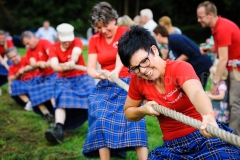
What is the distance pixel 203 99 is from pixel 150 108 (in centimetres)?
44

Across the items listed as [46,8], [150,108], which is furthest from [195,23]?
[150,108]

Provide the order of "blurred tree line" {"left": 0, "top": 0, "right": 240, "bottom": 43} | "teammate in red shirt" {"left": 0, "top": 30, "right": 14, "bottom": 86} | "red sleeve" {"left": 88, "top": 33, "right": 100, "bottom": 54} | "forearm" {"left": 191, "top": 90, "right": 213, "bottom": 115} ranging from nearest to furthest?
1. "forearm" {"left": 191, "top": 90, "right": 213, "bottom": 115}
2. "red sleeve" {"left": 88, "top": 33, "right": 100, "bottom": 54}
3. "teammate in red shirt" {"left": 0, "top": 30, "right": 14, "bottom": 86}
4. "blurred tree line" {"left": 0, "top": 0, "right": 240, "bottom": 43}

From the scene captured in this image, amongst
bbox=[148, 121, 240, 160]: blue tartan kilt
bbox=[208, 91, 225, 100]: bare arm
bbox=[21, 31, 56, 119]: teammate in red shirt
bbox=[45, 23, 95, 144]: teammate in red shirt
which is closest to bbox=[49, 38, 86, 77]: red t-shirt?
bbox=[45, 23, 95, 144]: teammate in red shirt

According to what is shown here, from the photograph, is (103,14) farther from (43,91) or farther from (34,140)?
(43,91)

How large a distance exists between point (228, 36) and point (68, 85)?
7.73ft

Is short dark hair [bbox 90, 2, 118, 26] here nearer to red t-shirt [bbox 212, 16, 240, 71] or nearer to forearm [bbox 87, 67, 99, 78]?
forearm [bbox 87, 67, 99, 78]

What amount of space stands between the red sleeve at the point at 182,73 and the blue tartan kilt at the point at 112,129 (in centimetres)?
133

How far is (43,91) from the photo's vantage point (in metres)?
6.62

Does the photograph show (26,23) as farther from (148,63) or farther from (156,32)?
(148,63)

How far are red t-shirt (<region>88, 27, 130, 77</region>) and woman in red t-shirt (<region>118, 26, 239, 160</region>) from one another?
54.4 inches

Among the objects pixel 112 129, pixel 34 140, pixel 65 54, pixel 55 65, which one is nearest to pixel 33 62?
pixel 65 54

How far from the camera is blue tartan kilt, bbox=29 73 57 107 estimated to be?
654 cm

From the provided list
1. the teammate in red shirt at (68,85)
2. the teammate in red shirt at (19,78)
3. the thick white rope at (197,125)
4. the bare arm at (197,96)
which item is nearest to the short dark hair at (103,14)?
the teammate in red shirt at (68,85)

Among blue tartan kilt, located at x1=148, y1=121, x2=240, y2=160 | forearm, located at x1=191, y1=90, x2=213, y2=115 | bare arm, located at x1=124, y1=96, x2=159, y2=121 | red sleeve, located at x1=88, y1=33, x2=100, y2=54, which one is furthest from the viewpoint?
red sleeve, located at x1=88, y1=33, x2=100, y2=54
